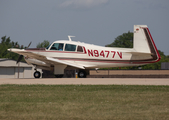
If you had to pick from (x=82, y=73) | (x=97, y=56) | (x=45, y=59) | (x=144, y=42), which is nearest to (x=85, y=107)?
(x=45, y=59)

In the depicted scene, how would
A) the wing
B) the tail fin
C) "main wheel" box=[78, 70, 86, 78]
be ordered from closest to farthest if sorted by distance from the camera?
the wing
the tail fin
"main wheel" box=[78, 70, 86, 78]

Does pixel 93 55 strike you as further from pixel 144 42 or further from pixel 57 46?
pixel 144 42

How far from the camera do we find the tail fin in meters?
21.4

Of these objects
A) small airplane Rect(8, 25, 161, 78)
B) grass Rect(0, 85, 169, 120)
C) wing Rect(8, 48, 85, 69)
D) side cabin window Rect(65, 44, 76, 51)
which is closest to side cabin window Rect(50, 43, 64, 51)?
small airplane Rect(8, 25, 161, 78)

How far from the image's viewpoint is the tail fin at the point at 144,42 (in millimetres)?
21406

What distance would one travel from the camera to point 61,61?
21.7 meters

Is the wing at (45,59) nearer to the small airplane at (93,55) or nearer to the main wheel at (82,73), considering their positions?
the small airplane at (93,55)

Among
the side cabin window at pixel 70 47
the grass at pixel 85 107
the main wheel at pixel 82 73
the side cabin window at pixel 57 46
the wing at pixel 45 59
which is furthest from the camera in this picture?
the main wheel at pixel 82 73

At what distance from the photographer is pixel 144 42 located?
21.5 meters

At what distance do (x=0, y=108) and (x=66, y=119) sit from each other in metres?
2.39

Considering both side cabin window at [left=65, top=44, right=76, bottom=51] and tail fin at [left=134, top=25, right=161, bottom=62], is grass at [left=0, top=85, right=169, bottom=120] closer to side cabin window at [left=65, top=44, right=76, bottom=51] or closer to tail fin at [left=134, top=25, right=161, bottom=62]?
tail fin at [left=134, top=25, right=161, bottom=62]

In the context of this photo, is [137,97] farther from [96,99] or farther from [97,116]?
[97,116]

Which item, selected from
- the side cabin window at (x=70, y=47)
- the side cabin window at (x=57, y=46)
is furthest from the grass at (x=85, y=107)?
the side cabin window at (x=57, y=46)

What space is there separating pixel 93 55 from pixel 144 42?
14.1 feet
